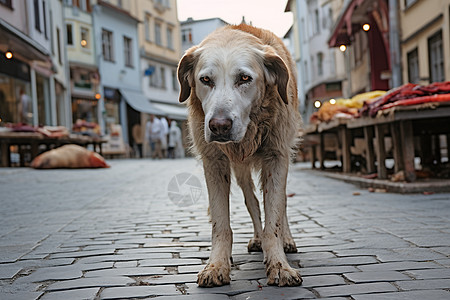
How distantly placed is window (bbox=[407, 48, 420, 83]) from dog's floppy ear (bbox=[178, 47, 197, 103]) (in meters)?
13.2

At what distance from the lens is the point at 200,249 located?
12.5 feet

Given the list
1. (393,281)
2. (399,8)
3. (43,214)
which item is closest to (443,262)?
(393,281)

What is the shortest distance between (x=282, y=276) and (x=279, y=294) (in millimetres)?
190

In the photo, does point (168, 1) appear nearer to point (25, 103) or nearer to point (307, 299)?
point (25, 103)

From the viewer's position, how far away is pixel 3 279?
3062 millimetres

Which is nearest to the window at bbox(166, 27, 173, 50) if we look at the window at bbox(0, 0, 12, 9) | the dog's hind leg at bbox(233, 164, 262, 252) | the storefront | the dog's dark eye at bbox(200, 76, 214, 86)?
the storefront

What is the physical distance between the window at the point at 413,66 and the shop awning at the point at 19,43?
11090mm

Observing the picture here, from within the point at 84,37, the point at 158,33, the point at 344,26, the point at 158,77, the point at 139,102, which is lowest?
the point at 139,102

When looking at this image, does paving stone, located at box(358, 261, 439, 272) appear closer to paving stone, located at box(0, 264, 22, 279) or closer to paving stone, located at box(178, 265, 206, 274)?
paving stone, located at box(178, 265, 206, 274)

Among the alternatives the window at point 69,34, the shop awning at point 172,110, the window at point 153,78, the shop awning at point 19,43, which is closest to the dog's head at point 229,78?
the shop awning at point 19,43

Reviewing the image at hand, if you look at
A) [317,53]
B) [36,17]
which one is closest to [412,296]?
[36,17]

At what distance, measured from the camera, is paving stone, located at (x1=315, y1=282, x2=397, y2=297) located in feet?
8.42

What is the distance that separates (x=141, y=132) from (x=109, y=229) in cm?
3077

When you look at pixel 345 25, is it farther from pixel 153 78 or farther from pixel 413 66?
pixel 153 78
